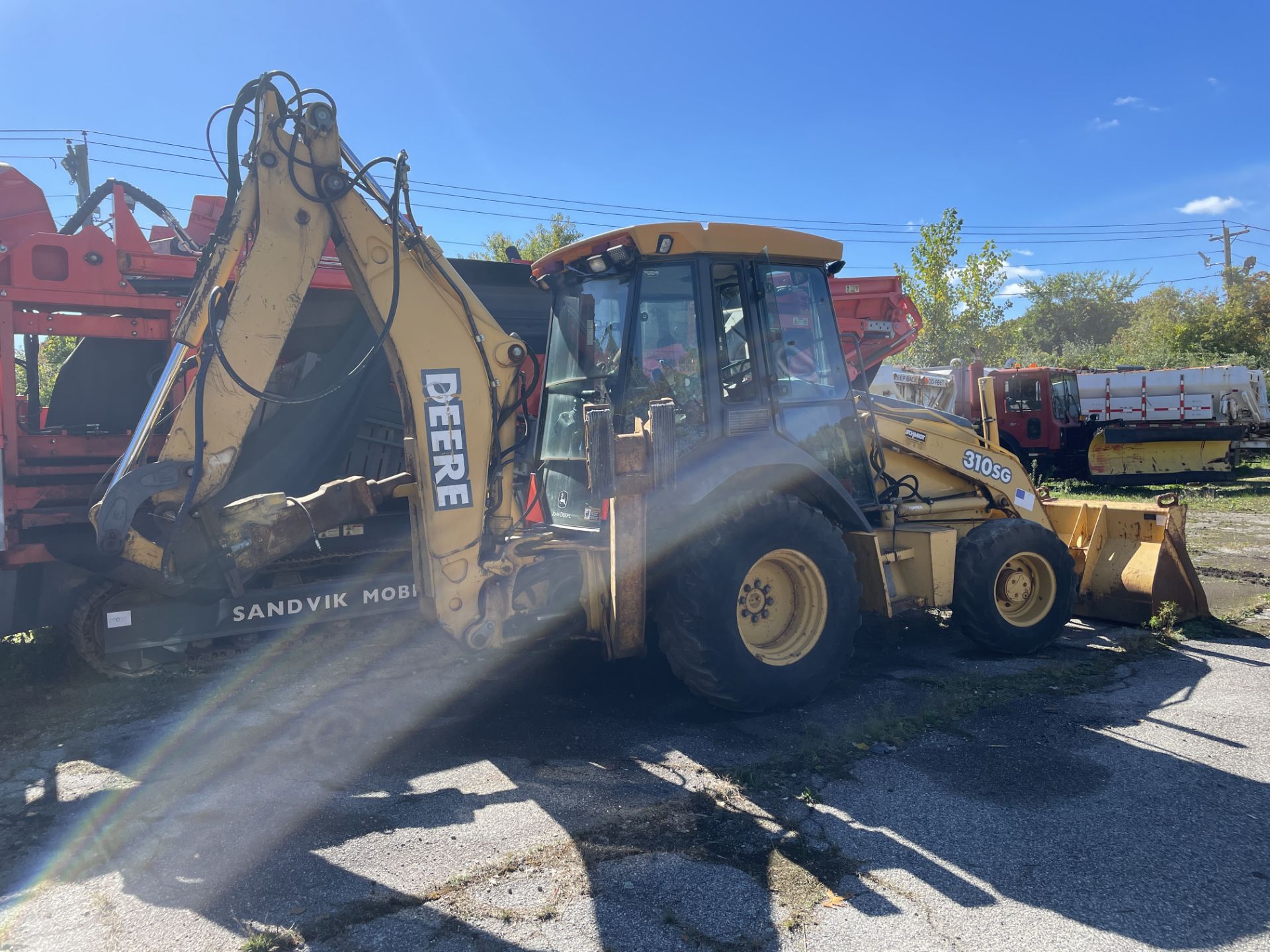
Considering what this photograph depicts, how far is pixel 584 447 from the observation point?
484cm

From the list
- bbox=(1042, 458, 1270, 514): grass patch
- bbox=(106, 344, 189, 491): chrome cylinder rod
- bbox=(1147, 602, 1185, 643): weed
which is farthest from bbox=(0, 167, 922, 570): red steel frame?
bbox=(1042, 458, 1270, 514): grass patch

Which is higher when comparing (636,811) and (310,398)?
(310,398)

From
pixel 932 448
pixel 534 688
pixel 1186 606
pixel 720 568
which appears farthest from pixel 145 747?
pixel 1186 606

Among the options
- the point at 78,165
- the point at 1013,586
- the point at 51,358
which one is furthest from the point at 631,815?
the point at 78,165

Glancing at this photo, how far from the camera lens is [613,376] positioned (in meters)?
4.87

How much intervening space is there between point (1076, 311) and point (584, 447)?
52.8 meters

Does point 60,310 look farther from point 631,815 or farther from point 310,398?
point 631,815

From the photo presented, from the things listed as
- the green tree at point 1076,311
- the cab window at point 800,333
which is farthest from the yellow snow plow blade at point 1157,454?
the green tree at point 1076,311

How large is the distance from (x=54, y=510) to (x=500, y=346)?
3.02 m

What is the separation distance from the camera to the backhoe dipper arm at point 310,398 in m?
4.05

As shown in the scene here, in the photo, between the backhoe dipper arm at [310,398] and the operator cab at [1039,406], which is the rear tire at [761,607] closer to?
the backhoe dipper arm at [310,398]

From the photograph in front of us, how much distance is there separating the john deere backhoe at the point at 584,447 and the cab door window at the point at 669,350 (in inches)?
0.5

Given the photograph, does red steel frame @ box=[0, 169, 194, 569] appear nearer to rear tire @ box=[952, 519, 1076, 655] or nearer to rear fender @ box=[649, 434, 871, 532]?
A: rear fender @ box=[649, 434, 871, 532]

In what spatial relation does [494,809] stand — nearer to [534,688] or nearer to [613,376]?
[534,688]
